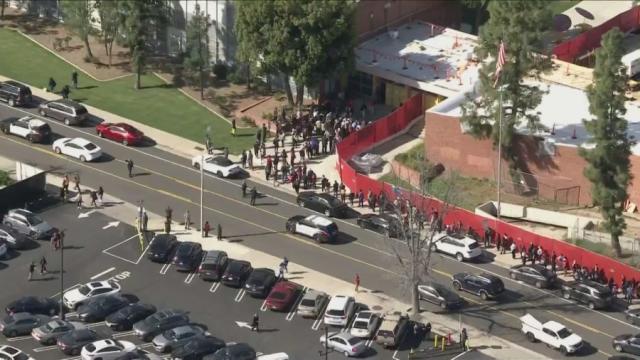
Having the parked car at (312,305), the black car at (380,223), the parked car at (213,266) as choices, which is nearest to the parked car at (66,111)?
the parked car at (213,266)

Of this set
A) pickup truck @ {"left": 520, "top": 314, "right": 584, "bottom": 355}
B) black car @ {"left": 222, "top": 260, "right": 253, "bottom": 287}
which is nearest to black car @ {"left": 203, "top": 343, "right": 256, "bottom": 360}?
black car @ {"left": 222, "top": 260, "right": 253, "bottom": 287}

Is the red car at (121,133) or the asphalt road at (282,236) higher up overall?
the red car at (121,133)

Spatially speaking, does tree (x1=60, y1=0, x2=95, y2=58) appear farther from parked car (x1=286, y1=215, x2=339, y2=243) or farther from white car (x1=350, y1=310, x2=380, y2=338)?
white car (x1=350, y1=310, x2=380, y2=338)

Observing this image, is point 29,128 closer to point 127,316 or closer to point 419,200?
point 127,316

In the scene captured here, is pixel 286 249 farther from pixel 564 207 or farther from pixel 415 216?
pixel 564 207

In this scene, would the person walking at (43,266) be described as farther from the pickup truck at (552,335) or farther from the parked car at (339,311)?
the pickup truck at (552,335)

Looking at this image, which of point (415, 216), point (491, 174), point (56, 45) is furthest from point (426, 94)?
point (56, 45)

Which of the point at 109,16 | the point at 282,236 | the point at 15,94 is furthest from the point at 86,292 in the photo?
the point at 109,16
